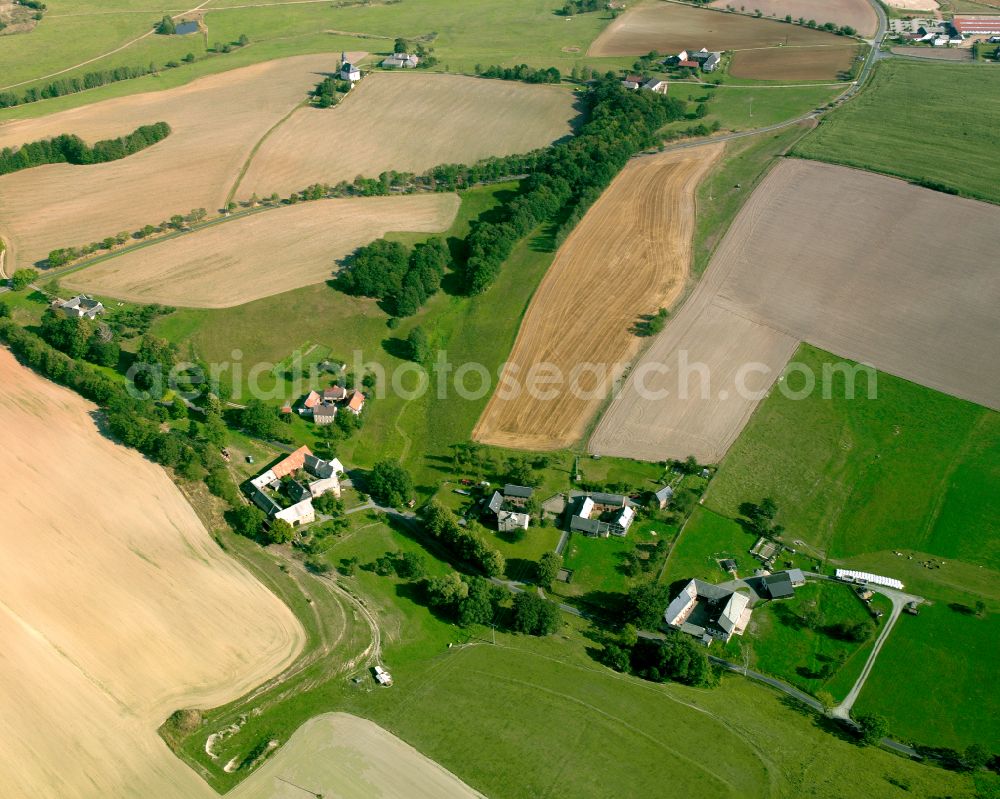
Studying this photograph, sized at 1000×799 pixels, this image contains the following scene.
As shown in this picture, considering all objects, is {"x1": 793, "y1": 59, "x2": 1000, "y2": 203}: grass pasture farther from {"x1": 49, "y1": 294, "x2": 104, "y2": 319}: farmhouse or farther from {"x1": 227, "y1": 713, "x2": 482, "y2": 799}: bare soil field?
{"x1": 227, "y1": 713, "x2": 482, "y2": 799}: bare soil field

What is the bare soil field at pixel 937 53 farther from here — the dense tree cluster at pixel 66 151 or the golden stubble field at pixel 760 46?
the dense tree cluster at pixel 66 151

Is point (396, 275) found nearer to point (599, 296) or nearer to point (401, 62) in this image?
point (599, 296)

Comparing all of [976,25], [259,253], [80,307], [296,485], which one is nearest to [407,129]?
[259,253]

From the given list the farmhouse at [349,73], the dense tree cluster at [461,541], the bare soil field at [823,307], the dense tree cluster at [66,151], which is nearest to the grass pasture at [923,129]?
the bare soil field at [823,307]

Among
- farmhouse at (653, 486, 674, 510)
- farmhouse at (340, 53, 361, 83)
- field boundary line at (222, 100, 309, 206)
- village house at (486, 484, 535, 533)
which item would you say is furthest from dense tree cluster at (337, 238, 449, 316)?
farmhouse at (340, 53, 361, 83)

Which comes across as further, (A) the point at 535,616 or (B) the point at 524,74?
(B) the point at 524,74

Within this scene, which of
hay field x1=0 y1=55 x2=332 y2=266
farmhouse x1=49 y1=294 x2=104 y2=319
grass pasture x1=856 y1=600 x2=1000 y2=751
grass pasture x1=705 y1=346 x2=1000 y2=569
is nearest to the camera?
grass pasture x1=856 y1=600 x2=1000 y2=751
